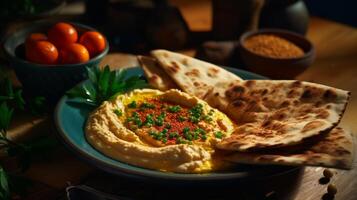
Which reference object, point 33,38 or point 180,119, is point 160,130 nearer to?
point 180,119

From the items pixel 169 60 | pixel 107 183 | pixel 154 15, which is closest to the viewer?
pixel 107 183

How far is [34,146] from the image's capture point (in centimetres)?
205

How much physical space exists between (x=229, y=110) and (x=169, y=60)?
1.43 ft

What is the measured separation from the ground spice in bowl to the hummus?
86 centimetres

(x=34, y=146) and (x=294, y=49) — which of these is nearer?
(x=34, y=146)

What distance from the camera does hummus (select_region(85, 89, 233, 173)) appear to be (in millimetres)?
1839

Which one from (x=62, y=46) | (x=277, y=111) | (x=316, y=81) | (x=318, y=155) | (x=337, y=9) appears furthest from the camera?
(x=337, y=9)

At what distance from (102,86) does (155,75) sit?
0.92 feet

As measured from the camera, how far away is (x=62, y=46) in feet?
8.18

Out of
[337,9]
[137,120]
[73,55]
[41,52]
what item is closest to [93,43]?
[73,55]

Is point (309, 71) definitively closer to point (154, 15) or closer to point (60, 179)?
point (154, 15)

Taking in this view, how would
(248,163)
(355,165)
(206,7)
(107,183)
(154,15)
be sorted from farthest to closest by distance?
(206,7)
(154,15)
(355,165)
(107,183)
(248,163)

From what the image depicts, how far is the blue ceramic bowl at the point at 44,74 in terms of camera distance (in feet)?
7.74

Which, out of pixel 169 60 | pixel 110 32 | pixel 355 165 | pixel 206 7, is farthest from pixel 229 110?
pixel 206 7
